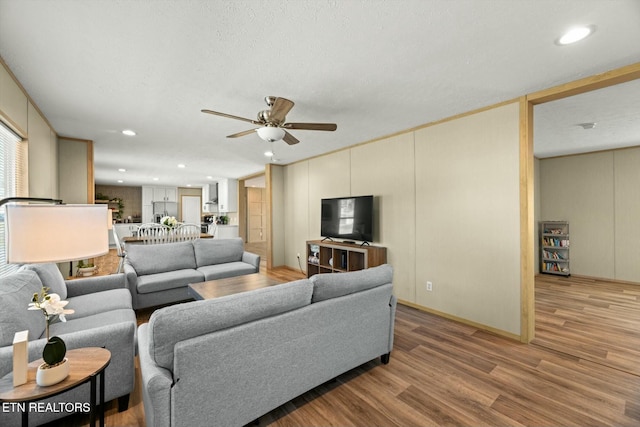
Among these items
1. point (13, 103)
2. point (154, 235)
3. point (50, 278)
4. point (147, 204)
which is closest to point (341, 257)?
point (154, 235)

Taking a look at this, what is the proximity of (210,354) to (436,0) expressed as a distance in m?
2.25

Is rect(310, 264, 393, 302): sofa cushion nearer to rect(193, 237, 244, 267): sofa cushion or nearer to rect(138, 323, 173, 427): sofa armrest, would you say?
rect(138, 323, 173, 427): sofa armrest

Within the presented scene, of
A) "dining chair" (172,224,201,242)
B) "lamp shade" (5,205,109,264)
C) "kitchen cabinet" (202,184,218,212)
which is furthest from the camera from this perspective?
"kitchen cabinet" (202,184,218,212)

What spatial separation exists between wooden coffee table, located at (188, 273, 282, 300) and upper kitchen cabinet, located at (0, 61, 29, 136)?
2154mm

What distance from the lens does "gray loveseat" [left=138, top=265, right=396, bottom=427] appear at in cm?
130

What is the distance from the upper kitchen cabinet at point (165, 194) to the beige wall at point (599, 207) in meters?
12.1

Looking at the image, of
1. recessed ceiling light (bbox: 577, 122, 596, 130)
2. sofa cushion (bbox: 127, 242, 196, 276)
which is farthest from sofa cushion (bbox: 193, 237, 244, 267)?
recessed ceiling light (bbox: 577, 122, 596, 130)

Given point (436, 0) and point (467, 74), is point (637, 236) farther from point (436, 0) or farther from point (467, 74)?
point (436, 0)

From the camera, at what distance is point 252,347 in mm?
1538

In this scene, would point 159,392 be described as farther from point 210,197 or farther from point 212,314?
point 210,197

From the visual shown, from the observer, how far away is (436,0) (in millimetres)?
Answer: 1482

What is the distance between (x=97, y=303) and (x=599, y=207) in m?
7.93

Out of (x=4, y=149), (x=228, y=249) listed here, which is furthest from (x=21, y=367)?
(x=228, y=249)

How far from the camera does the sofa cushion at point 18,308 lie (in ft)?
5.04
